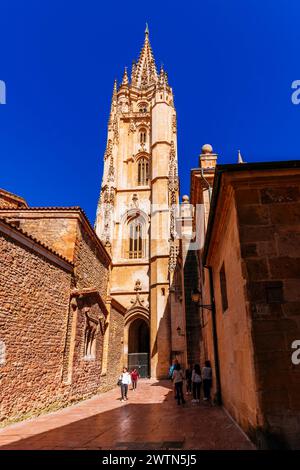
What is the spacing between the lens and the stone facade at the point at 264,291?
4.03 meters

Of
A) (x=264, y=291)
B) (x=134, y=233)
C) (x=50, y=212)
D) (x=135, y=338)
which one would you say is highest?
(x=134, y=233)

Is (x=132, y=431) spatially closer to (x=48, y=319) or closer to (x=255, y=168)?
(x=48, y=319)

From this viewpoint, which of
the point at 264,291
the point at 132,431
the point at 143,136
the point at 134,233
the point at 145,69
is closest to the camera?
the point at 264,291

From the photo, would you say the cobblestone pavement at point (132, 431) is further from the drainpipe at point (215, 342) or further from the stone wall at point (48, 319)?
the stone wall at point (48, 319)

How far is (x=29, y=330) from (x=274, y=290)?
22.6ft

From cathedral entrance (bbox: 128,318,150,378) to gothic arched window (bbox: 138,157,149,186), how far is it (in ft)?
47.5

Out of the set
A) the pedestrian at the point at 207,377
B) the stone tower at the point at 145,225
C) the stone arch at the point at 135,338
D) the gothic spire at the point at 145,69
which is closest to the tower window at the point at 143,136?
the stone tower at the point at 145,225

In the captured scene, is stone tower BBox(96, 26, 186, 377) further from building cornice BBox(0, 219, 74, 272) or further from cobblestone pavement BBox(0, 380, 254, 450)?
cobblestone pavement BBox(0, 380, 254, 450)

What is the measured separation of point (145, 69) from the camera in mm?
45344

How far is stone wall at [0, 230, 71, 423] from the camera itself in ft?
25.1

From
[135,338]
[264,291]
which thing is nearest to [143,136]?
[135,338]

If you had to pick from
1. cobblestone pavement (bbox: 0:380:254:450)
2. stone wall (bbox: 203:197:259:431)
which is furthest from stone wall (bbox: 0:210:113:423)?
stone wall (bbox: 203:197:259:431)

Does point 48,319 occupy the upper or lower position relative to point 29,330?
upper

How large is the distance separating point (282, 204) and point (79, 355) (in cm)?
986
